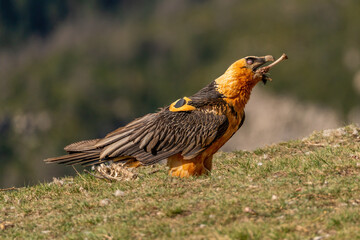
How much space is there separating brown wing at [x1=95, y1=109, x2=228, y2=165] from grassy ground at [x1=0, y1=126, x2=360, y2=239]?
0.63 m

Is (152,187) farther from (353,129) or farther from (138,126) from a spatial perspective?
(353,129)

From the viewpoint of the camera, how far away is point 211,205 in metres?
9.93

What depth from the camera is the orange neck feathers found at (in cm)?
1324

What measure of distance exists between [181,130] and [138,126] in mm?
1085

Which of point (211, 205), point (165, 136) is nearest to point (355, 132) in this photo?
point (165, 136)

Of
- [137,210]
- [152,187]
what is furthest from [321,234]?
[152,187]

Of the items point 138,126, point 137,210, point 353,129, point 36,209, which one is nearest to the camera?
point 137,210

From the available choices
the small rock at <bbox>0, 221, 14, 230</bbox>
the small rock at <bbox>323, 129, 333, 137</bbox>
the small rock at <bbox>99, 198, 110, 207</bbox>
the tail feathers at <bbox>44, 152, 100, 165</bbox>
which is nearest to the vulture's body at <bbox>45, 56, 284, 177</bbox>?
the tail feathers at <bbox>44, 152, 100, 165</bbox>

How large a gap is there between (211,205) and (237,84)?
13.4 feet

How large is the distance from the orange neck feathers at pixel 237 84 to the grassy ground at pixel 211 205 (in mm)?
1468

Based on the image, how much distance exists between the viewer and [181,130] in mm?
13250

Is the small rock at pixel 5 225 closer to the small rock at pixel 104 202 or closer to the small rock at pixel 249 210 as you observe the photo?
the small rock at pixel 104 202

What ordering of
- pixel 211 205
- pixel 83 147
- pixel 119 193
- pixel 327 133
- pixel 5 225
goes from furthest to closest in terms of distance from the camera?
pixel 327 133
pixel 83 147
pixel 119 193
pixel 5 225
pixel 211 205

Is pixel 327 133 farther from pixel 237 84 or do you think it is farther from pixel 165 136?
pixel 165 136
